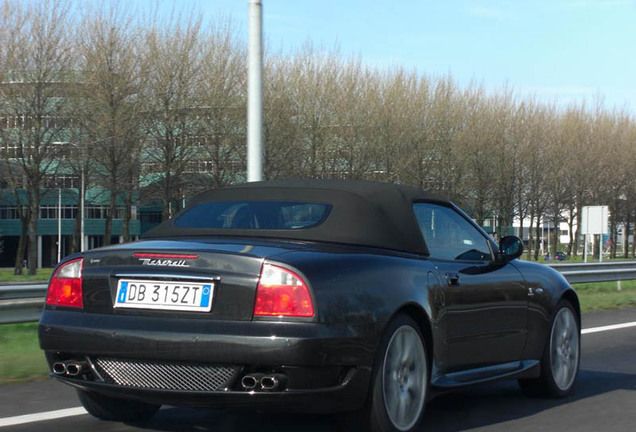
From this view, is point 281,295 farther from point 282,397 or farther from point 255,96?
point 255,96

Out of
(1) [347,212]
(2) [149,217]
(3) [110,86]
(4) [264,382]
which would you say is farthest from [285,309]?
(2) [149,217]

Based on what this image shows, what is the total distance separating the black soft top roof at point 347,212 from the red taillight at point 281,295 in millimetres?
688

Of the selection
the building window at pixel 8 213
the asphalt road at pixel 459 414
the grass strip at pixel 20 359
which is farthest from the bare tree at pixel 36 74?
the building window at pixel 8 213

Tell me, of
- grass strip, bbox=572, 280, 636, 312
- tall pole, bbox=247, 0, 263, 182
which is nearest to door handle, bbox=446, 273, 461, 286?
tall pole, bbox=247, 0, 263, 182

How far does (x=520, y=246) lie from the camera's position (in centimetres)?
663

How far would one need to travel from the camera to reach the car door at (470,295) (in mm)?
5822

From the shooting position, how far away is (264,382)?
4.70 m

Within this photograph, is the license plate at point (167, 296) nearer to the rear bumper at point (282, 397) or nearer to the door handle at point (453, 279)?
the rear bumper at point (282, 397)

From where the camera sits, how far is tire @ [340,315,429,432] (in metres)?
5.03

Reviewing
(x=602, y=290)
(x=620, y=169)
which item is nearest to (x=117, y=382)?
(x=602, y=290)

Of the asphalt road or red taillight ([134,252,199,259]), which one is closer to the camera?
red taillight ([134,252,199,259])

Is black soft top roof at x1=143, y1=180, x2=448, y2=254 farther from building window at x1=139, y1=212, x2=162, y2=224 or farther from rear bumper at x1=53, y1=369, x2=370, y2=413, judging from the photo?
building window at x1=139, y1=212, x2=162, y2=224

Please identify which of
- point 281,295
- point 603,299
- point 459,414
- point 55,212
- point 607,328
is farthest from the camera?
point 55,212

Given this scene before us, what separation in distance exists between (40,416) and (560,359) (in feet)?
A: 11.2
